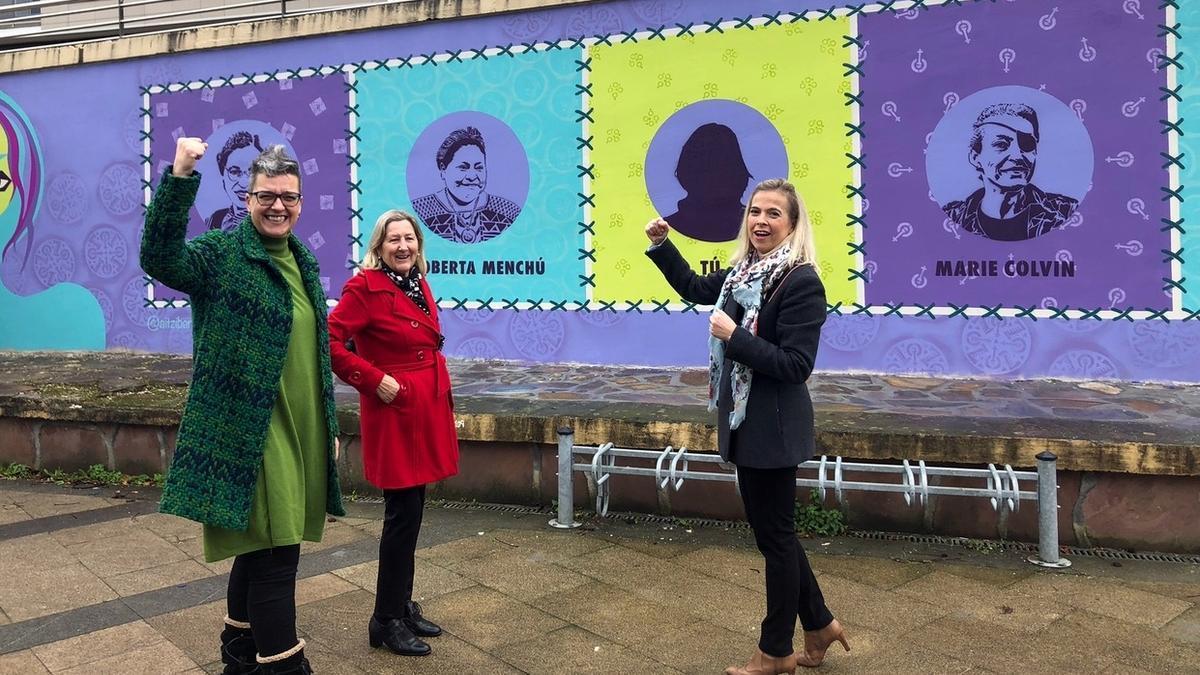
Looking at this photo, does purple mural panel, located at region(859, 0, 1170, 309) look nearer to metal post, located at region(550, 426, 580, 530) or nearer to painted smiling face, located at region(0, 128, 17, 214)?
metal post, located at region(550, 426, 580, 530)

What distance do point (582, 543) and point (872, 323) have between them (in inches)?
134

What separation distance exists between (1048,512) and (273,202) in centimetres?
379

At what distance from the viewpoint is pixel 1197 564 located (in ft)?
14.6

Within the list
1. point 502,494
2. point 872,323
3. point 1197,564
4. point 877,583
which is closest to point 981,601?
point 877,583

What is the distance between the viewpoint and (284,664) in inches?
117

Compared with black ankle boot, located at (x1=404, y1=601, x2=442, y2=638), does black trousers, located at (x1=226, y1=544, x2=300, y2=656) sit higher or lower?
higher

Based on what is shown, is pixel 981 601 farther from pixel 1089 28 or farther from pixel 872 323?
pixel 1089 28

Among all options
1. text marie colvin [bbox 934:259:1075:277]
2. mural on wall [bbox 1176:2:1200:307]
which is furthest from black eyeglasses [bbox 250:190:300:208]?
mural on wall [bbox 1176:2:1200:307]

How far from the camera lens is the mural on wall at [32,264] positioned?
31.8 feet

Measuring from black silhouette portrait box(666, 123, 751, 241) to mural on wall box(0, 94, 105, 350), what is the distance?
611 cm

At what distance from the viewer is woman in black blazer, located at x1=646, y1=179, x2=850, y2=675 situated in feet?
10.1

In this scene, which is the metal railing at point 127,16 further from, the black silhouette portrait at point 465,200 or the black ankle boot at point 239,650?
the black ankle boot at point 239,650

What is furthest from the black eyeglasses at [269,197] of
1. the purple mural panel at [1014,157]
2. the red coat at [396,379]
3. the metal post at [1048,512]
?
the purple mural panel at [1014,157]

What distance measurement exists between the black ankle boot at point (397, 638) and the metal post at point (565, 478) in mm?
1677
